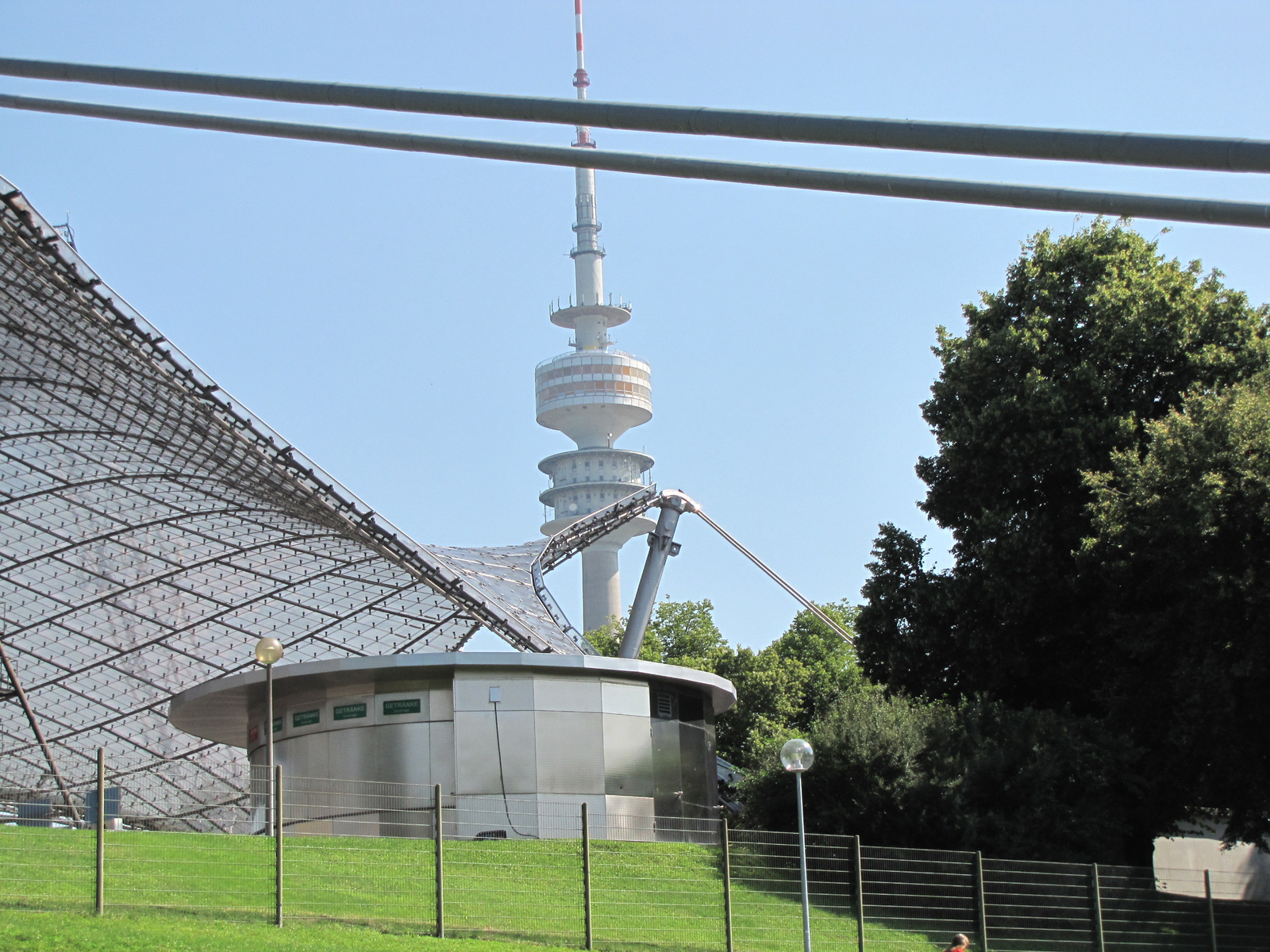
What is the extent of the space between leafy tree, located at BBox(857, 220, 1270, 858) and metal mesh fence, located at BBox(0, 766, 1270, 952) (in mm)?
6878

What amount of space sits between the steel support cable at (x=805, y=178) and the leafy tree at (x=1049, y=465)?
83.2ft

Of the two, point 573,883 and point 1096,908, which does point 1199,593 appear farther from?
point 573,883

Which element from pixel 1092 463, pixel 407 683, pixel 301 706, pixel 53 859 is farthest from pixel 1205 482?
pixel 53 859

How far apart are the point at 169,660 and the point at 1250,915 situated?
1637 inches

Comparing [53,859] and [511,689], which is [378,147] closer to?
[53,859]

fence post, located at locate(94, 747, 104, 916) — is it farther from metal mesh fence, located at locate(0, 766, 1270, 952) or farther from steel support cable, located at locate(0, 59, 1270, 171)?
steel support cable, located at locate(0, 59, 1270, 171)

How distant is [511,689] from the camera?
31.7m

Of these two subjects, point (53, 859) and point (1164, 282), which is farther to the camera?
point (1164, 282)

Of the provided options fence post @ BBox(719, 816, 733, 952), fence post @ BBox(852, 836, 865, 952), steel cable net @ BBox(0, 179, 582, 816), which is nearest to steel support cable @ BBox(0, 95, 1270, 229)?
fence post @ BBox(719, 816, 733, 952)

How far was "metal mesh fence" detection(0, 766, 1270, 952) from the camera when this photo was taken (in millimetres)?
18078

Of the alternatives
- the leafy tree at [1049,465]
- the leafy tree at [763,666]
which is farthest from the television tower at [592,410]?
the leafy tree at [1049,465]

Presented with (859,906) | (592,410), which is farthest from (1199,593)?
(592,410)

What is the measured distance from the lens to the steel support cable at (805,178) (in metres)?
8.37

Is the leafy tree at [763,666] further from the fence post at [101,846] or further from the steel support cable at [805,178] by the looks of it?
the steel support cable at [805,178]
